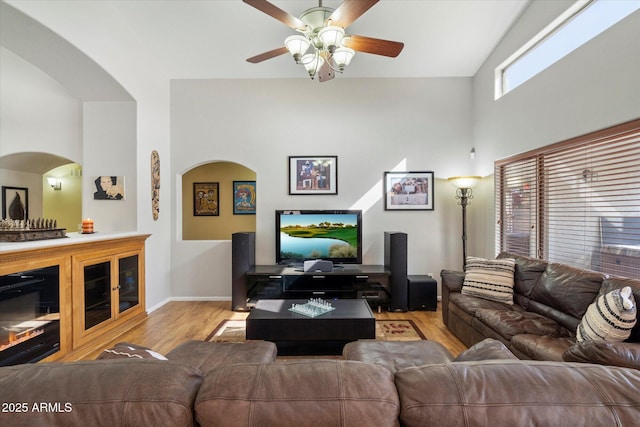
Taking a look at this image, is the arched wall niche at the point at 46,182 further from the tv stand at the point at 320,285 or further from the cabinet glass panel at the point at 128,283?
the tv stand at the point at 320,285

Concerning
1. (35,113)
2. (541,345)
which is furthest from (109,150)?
(541,345)

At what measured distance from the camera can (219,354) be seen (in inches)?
72.4

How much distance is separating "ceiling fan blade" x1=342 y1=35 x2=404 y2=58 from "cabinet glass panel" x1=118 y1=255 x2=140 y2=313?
3.29 metres

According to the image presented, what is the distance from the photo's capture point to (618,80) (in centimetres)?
227

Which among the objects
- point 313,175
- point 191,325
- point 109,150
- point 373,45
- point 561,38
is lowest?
point 191,325

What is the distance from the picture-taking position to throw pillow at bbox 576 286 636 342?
67.1 inches

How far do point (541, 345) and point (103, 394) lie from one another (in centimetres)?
244

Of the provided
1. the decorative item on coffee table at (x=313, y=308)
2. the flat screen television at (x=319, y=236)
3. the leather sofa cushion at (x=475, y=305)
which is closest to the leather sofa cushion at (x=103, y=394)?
the decorative item on coffee table at (x=313, y=308)

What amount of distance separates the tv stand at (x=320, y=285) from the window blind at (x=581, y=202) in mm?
1789

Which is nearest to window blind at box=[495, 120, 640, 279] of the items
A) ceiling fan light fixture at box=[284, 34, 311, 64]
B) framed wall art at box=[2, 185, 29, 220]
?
ceiling fan light fixture at box=[284, 34, 311, 64]

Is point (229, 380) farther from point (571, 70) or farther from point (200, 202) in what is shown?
point (200, 202)

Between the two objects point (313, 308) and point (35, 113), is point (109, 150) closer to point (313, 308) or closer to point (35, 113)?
point (35, 113)

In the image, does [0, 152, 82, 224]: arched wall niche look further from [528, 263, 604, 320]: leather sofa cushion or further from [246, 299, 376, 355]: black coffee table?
[528, 263, 604, 320]: leather sofa cushion

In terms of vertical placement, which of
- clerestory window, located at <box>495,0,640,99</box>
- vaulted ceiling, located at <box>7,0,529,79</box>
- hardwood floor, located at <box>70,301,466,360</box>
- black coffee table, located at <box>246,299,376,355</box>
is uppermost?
vaulted ceiling, located at <box>7,0,529,79</box>
